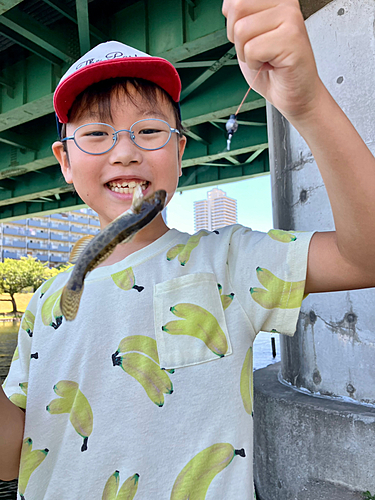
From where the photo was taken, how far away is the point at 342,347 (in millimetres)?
2723

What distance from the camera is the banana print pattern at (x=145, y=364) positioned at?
1673mm

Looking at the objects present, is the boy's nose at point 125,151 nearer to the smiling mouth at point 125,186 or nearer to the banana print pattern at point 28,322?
the smiling mouth at point 125,186

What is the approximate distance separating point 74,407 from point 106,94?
1.42 m

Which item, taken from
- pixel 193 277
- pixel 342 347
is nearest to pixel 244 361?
pixel 193 277

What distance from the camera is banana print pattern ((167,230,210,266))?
1.91m

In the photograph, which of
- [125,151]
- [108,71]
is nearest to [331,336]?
[125,151]

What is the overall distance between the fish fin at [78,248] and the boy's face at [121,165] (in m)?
0.56

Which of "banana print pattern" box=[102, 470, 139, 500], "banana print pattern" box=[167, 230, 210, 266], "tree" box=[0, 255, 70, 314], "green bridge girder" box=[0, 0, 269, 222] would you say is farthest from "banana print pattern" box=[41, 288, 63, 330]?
"tree" box=[0, 255, 70, 314]

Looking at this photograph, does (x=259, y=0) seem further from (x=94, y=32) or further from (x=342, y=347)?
(x=94, y=32)

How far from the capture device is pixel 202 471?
5.18 ft

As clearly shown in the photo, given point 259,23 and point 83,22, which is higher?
point 83,22

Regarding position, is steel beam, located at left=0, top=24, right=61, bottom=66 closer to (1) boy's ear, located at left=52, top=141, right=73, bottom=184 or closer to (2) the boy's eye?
(1) boy's ear, located at left=52, top=141, right=73, bottom=184

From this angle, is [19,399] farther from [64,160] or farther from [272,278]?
[272,278]

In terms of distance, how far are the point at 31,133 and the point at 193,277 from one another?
34.2 feet
